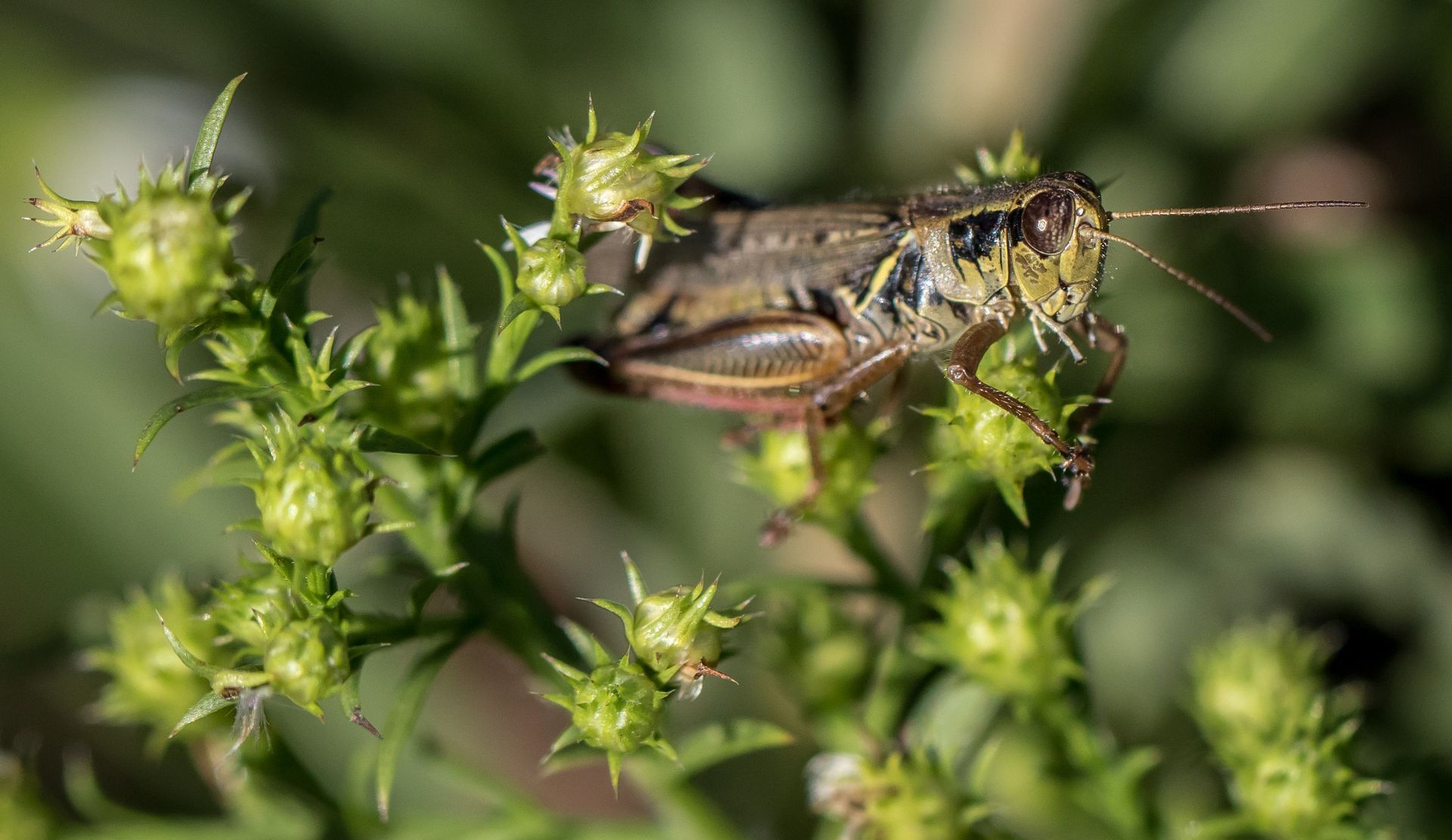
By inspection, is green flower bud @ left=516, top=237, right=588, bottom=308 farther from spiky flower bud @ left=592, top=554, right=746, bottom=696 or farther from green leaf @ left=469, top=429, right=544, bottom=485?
spiky flower bud @ left=592, top=554, right=746, bottom=696

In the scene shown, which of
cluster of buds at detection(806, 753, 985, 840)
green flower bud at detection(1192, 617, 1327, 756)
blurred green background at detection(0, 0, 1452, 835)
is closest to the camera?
cluster of buds at detection(806, 753, 985, 840)

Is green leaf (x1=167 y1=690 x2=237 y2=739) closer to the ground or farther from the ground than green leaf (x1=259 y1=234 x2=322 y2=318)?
closer to the ground

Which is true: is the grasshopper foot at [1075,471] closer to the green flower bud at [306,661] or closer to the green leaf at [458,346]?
the green leaf at [458,346]

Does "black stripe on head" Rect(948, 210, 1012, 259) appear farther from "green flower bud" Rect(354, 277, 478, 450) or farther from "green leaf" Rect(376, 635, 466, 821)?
"green leaf" Rect(376, 635, 466, 821)

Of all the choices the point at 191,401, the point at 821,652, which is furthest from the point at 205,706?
the point at 821,652

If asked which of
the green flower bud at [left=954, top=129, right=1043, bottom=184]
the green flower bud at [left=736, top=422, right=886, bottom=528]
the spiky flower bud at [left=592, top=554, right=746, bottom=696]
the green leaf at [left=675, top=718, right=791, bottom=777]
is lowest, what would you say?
the green leaf at [left=675, top=718, right=791, bottom=777]

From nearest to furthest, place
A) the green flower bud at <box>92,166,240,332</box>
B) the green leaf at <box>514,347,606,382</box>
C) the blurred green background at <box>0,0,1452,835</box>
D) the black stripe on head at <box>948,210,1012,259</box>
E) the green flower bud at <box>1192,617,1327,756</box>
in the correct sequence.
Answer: the green flower bud at <box>92,166,240,332</box> → the green leaf at <box>514,347,606,382</box> → the green flower bud at <box>1192,617,1327,756</box> → the black stripe on head at <box>948,210,1012,259</box> → the blurred green background at <box>0,0,1452,835</box>

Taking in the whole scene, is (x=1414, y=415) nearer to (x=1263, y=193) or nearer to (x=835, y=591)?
(x=1263, y=193)

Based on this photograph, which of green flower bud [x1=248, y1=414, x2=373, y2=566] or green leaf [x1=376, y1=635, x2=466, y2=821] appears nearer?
green flower bud [x1=248, y1=414, x2=373, y2=566]

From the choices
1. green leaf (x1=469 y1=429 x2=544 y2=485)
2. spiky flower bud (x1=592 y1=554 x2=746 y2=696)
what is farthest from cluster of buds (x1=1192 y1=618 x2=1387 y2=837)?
green leaf (x1=469 y1=429 x2=544 y2=485)
